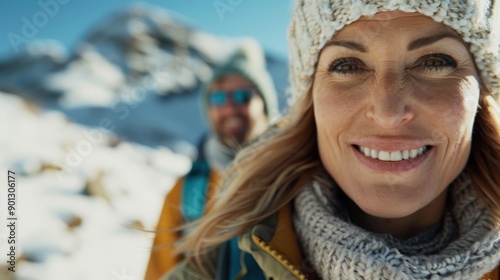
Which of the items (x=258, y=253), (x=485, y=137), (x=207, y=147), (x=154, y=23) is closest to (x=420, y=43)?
(x=485, y=137)

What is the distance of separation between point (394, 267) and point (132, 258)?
505 centimetres

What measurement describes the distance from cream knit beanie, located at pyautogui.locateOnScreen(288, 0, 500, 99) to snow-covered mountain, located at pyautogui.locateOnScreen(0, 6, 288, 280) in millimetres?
948

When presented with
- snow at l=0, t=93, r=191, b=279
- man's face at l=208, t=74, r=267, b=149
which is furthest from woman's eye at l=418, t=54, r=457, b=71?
snow at l=0, t=93, r=191, b=279

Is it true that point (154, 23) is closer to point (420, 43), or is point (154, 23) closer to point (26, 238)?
point (26, 238)

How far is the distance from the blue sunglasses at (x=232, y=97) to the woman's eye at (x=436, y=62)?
2.65 meters

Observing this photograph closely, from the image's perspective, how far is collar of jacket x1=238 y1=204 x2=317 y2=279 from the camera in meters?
1.53

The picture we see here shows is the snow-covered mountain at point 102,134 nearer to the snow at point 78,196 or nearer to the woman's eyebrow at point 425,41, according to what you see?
the snow at point 78,196

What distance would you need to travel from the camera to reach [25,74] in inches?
497

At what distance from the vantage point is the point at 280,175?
1.83 m

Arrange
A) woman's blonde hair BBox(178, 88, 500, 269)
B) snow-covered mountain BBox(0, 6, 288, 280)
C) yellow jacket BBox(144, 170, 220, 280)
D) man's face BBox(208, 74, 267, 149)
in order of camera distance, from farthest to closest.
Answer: snow-covered mountain BBox(0, 6, 288, 280)
man's face BBox(208, 74, 267, 149)
yellow jacket BBox(144, 170, 220, 280)
woman's blonde hair BBox(178, 88, 500, 269)

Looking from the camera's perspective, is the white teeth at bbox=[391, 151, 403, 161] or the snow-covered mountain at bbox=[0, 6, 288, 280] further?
the snow-covered mountain at bbox=[0, 6, 288, 280]

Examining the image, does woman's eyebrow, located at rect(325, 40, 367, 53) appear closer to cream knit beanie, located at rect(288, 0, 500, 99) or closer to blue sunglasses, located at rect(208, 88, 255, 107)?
cream knit beanie, located at rect(288, 0, 500, 99)

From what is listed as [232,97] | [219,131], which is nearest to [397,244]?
[219,131]

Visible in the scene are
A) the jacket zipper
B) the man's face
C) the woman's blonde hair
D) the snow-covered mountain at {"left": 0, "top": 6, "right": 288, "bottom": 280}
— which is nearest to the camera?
the jacket zipper
